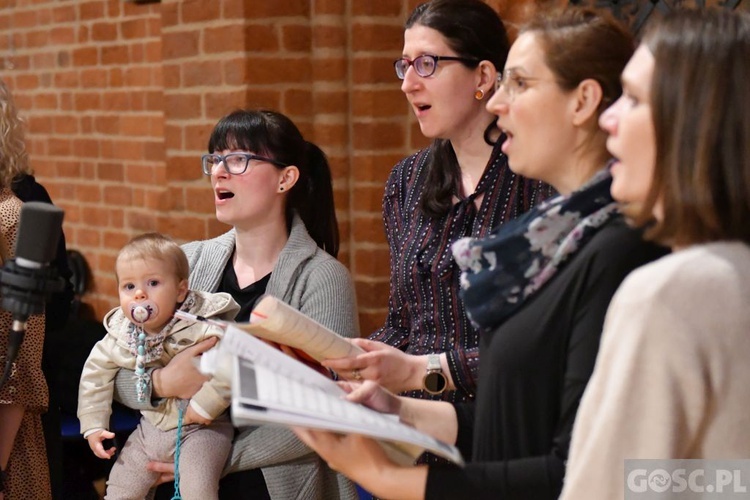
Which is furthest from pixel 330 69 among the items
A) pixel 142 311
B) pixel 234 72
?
pixel 142 311

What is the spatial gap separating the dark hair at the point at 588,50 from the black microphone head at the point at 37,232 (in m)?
0.80

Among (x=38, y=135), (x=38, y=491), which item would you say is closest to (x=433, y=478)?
(x=38, y=491)

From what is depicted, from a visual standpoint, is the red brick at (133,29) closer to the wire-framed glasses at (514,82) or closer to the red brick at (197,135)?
the red brick at (197,135)

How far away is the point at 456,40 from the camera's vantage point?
7.41 ft

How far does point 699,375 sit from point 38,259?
0.91 metres

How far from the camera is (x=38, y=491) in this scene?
2770mm

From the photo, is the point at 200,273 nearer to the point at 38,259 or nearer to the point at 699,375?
the point at 38,259

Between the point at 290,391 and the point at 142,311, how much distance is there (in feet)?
3.46

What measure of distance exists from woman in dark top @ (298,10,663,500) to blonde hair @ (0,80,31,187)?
1.68 metres

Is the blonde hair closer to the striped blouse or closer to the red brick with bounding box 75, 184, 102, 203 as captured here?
the striped blouse

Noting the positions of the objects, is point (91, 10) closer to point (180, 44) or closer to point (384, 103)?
point (180, 44)

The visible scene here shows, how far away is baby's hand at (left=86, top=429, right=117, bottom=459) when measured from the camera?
7.72 feet

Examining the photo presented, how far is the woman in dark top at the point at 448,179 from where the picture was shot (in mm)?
2191

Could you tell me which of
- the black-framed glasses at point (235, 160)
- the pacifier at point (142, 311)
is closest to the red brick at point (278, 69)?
the black-framed glasses at point (235, 160)
